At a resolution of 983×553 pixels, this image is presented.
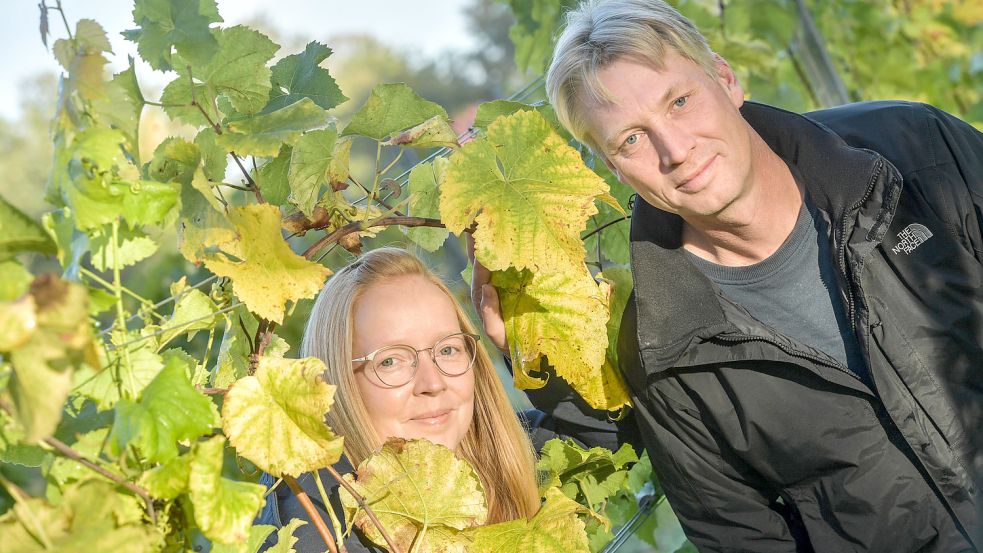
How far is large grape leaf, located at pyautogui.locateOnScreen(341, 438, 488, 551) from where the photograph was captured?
1360 millimetres

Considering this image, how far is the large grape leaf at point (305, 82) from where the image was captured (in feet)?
4.66

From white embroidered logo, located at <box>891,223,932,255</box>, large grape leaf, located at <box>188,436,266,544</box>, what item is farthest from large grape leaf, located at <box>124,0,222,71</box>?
white embroidered logo, located at <box>891,223,932,255</box>

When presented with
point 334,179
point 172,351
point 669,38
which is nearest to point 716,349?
point 669,38

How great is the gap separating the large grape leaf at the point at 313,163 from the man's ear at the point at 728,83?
3.14 feet

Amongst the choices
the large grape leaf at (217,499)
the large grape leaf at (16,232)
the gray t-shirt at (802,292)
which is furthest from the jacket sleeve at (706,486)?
the large grape leaf at (16,232)

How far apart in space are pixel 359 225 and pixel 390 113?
0.19m

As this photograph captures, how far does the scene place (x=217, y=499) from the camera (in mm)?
1008

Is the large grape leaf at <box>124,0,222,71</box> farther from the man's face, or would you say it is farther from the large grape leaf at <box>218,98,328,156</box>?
the man's face

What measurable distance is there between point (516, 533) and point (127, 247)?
28.4 inches

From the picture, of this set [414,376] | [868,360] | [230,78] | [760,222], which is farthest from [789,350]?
[230,78]

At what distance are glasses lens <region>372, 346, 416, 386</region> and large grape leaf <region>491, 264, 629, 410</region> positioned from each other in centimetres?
24

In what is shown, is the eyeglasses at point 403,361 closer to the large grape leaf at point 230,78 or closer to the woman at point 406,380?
the woman at point 406,380

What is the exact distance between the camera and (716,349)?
6.37 ft

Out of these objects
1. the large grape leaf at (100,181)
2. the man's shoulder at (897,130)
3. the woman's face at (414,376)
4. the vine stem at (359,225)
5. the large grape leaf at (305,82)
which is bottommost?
the woman's face at (414,376)
